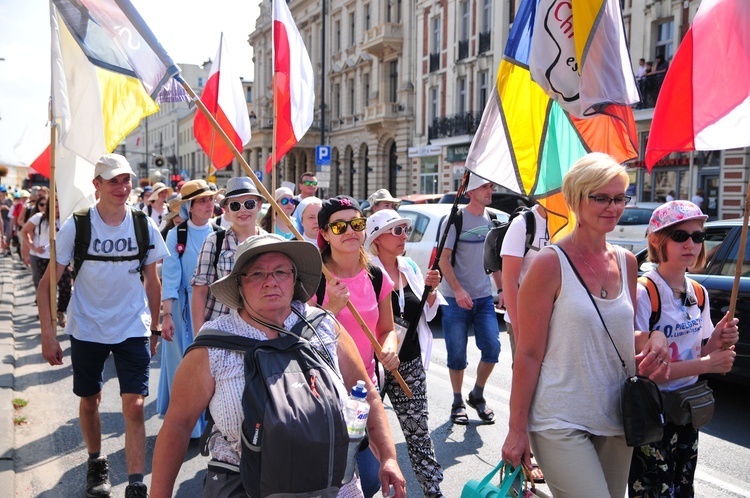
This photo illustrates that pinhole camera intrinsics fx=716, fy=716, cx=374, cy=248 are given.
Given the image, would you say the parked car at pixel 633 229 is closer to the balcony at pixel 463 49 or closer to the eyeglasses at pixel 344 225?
the eyeglasses at pixel 344 225

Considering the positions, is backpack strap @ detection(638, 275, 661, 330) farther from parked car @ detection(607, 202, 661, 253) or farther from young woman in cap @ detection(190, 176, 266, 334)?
parked car @ detection(607, 202, 661, 253)

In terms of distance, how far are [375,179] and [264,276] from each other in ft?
131

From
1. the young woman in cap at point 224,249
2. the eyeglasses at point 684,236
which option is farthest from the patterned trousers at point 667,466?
the young woman in cap at point 224,249

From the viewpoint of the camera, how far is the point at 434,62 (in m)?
36.8

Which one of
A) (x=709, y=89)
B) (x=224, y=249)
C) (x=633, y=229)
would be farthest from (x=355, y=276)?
(x=633, y=229)

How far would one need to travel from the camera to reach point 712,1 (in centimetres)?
374

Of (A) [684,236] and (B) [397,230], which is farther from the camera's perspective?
(B) [397,230]

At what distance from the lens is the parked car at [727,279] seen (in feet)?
19.1

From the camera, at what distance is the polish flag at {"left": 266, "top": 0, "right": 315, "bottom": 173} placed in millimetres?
6219

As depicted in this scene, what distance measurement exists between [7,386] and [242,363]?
17.2 feet

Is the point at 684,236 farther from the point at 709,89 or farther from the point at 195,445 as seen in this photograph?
the point at 195,445

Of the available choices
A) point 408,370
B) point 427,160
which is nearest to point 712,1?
point 408,370

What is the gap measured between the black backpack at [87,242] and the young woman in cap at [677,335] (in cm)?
284

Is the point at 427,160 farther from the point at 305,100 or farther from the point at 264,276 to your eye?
the point at 264,276
